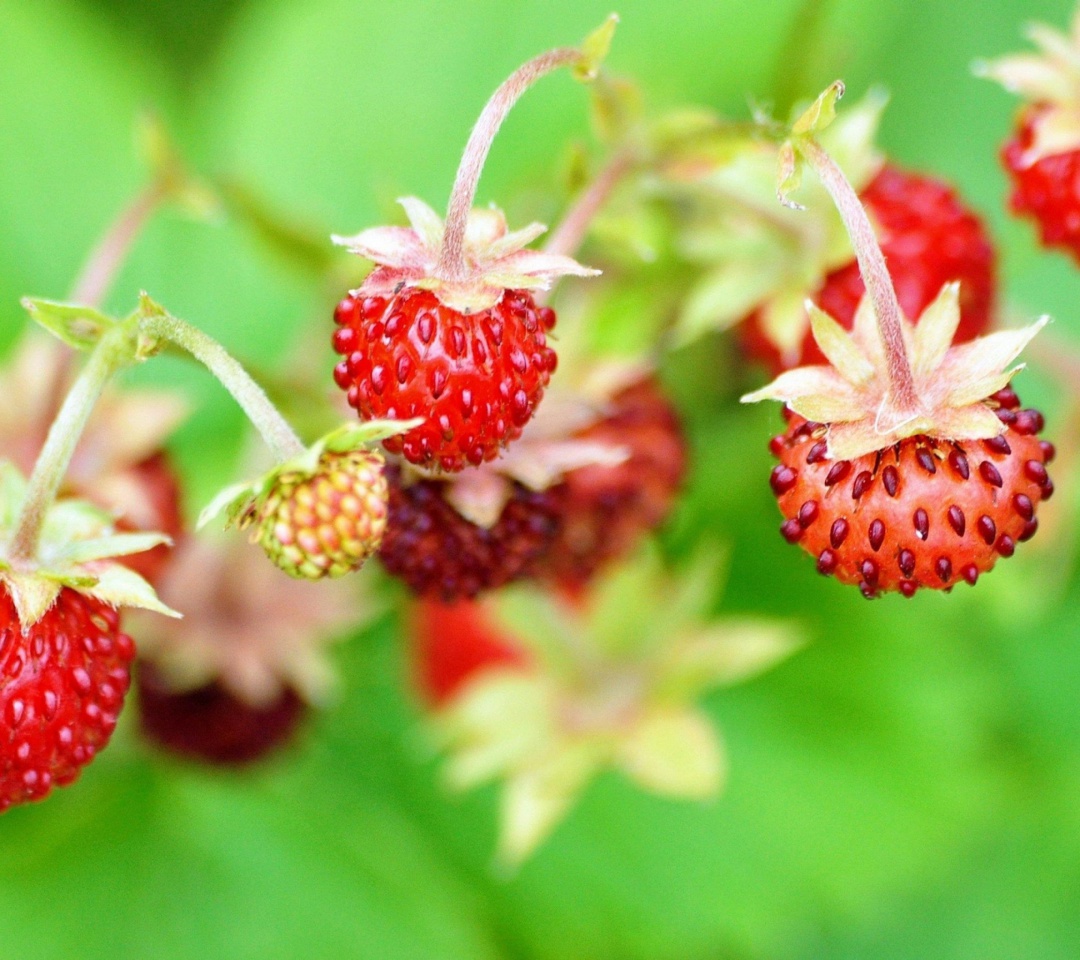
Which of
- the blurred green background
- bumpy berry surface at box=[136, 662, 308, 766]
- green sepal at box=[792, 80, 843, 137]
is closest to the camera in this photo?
green sepal at box=[792, 80, 843, 137]

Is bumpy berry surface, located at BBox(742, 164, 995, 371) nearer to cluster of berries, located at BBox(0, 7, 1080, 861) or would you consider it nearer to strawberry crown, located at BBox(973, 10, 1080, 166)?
cluster of berries, located at BBox(0, 7, 1080, 861)

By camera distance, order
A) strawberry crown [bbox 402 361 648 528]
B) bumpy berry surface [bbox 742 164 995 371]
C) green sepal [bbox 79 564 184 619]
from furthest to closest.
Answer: bumpy berry surface [bbox 742 164 995 371] < strawberry crown [bbox 402 361 648 528] < green sepal [bbox 79 564 184 619]

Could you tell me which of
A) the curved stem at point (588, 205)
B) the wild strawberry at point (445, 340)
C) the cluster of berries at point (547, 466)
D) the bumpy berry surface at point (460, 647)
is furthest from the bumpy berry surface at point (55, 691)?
the bumpy berry surface at point (460, 647)

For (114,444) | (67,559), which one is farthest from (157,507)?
(67,559)

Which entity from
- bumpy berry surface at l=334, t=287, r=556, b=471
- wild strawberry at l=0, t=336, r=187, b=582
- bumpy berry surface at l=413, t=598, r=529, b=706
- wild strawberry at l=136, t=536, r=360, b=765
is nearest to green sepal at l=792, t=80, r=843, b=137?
bumpy berry surface at l=334, t=287, r=556, b=471

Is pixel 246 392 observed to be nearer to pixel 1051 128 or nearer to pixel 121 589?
pixel 121 589

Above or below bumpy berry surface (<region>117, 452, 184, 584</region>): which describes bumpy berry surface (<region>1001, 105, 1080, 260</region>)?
below
